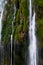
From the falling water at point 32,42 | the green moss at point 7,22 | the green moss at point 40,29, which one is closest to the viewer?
the green moss at point 40,29

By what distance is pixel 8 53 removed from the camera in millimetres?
7684

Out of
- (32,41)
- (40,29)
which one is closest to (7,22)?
(32,41)

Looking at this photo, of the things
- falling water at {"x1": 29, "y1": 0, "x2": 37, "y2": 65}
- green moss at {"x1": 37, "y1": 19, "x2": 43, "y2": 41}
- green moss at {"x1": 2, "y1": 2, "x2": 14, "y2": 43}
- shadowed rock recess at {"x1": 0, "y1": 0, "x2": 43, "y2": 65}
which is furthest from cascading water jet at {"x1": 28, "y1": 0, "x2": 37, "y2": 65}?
green moss at {"x1": 2, "y1": 2, "x2": 14, "y2": 43}

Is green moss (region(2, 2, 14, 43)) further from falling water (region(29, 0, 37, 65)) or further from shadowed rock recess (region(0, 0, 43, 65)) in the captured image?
falling water (region(29, 0, 37, 65))

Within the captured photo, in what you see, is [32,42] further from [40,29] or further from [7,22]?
[7,22]

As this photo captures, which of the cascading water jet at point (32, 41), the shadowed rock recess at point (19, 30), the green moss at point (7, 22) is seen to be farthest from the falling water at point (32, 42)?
the green moss at point (7, 22)

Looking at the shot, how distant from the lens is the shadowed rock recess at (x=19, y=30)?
5.40 m

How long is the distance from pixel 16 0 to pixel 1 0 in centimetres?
193

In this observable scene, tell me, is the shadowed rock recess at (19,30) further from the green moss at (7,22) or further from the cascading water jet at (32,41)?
the cascading water jet at (32,41)

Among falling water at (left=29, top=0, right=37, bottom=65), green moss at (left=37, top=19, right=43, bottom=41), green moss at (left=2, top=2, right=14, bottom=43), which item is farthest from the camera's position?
green moss at (left=2, top=2, right=14, bottom=43)

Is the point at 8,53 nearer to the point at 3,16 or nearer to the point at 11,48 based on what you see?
the point at 11,48

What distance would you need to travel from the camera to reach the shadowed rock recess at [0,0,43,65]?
5.40m

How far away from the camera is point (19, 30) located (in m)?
6.45

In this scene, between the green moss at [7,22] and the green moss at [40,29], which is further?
the green moss at [7,22]
